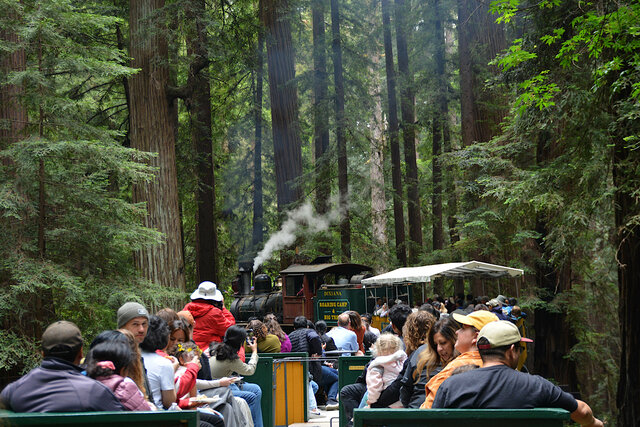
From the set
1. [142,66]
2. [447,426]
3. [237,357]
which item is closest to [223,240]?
[142,66]

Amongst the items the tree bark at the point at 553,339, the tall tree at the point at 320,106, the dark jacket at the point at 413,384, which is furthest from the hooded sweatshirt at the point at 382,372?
the tall tree at the point at 320,106

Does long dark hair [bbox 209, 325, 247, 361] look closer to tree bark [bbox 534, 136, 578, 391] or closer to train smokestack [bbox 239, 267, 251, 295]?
tree bark [bbox 534, 136, 578, 391]

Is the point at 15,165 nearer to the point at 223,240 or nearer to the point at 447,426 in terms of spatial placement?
the point at 447,426

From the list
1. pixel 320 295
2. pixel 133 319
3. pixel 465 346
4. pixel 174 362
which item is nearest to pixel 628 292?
pixel 465 346

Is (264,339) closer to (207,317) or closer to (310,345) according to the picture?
(310,345)

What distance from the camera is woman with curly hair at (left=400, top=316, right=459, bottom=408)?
4906 mm

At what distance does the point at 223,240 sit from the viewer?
2862 centimetres

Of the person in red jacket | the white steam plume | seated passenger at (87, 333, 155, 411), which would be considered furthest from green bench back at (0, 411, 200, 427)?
the white steam plume

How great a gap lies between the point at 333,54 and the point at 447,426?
24.4m

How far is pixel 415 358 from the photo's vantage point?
17.3ft

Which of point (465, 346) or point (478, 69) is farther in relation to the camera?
point (478, 69)

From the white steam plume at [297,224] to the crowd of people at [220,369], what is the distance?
16177 mm

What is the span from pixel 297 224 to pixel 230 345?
17.3 meters

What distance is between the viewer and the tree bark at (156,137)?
1233 cm
